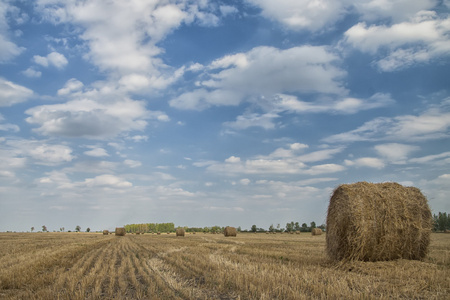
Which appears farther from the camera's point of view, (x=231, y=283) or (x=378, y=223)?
(x=378, y=223)

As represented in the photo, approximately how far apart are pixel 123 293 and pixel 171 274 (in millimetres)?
2301

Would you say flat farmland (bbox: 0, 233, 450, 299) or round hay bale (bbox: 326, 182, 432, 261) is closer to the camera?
flat farmland (bbox: 0, 233, 450, 299)

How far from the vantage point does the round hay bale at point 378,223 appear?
10805mm

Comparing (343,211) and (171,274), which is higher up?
(343,211)

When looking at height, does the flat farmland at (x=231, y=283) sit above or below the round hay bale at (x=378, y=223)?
below

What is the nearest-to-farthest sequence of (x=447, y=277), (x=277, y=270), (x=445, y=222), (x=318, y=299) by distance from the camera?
(x=318, y=299), (x=447, y=277), (x=277, y=270), (x=445, y=222)

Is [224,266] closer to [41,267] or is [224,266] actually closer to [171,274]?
[171,274]

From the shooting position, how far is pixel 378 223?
11.0m

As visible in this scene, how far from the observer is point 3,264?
11.6 m

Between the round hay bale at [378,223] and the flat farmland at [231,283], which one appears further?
the round hay bale at [378,223]

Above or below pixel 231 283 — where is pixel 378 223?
above

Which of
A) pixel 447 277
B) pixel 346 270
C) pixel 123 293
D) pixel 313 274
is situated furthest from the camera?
pixel 346 270

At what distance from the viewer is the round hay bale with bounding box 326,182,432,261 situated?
10805mm

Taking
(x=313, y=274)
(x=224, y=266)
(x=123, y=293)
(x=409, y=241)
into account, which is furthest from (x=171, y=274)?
(x=409, y=241)
